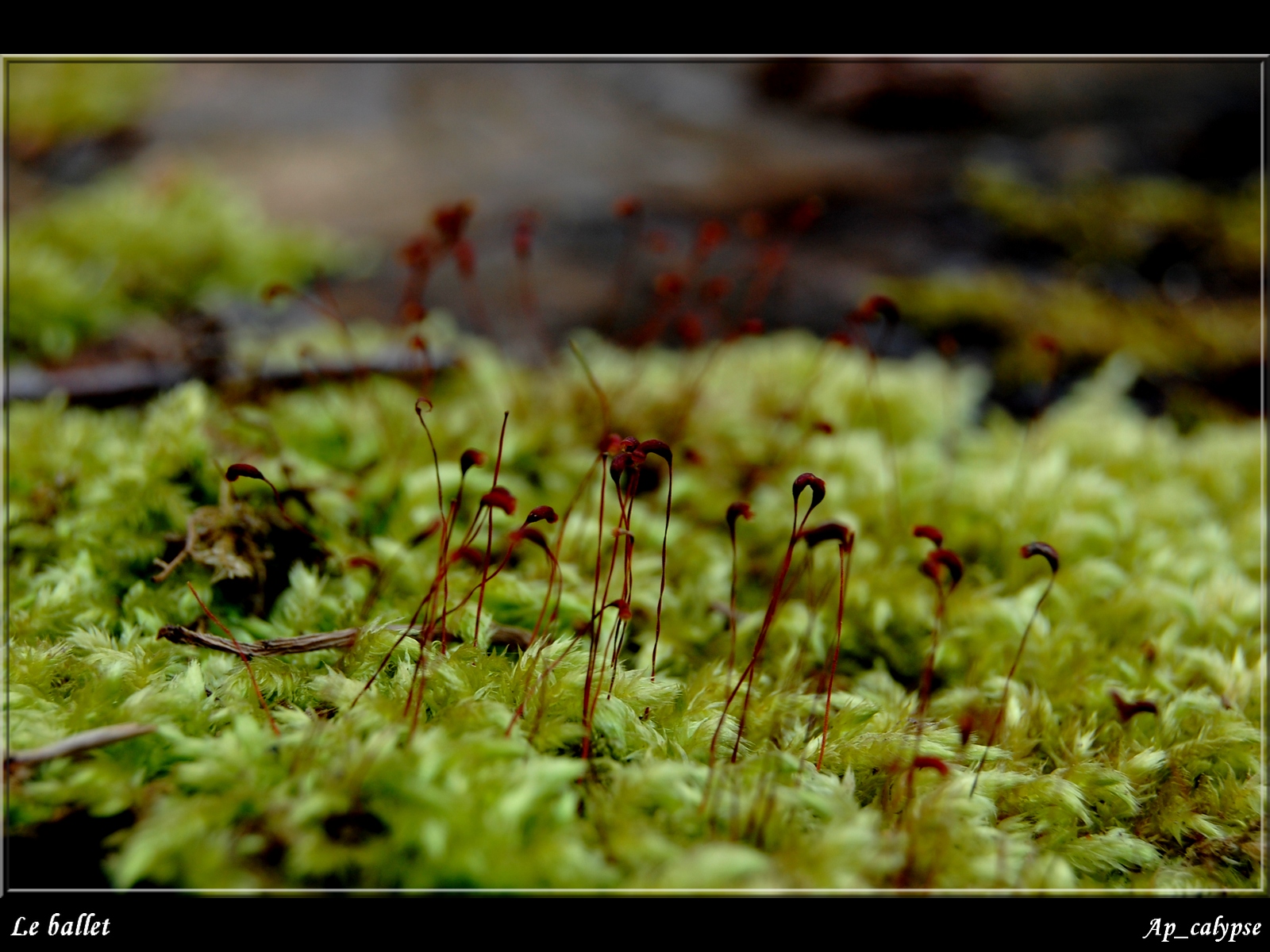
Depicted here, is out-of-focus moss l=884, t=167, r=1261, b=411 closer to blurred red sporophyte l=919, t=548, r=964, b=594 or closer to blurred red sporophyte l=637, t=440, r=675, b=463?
blurred red sporophyte l=919, t=548, r=964, b=594

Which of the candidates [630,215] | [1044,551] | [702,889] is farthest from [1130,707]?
[630,215]

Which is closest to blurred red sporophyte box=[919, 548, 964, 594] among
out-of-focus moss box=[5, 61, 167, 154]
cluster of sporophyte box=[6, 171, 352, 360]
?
cluster of sporophyte box=[6, 171, 352, 360]

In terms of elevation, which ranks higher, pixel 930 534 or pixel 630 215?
pixel 630 215

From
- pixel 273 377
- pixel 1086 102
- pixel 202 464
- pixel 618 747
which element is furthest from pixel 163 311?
pixel 1086 102

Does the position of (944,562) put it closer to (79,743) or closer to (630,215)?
(79,743)

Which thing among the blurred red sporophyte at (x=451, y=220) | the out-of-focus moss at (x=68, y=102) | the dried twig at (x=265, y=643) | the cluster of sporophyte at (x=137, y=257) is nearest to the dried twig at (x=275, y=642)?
the dried twig at (x=265, y=643)

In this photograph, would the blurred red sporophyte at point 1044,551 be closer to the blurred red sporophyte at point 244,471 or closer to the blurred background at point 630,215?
the blurred background at point 630,215
